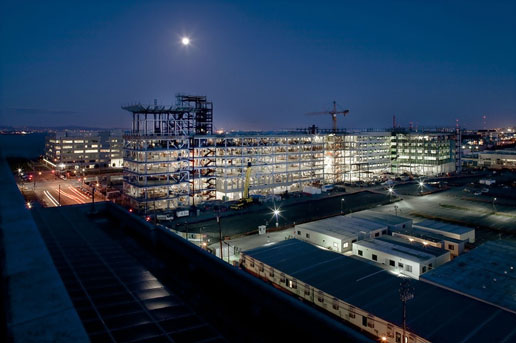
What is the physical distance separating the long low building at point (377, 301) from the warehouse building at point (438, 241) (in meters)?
7.54

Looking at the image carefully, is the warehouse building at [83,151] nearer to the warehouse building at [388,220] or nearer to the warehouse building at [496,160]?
the warehouse building at [388,220]

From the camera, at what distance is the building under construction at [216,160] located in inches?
1542

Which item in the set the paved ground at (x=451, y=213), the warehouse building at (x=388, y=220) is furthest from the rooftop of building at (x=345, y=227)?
the paved ground at (x=451, y=213)

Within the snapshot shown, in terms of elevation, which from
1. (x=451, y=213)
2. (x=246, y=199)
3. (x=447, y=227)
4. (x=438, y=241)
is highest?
(x=246, y=199)

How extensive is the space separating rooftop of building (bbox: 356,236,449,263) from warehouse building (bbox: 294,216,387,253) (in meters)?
1.01

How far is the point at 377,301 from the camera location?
14.5 meters

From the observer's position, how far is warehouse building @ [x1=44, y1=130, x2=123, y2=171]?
75.8m

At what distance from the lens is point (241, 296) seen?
602 cm

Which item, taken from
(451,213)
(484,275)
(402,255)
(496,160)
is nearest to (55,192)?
(402,255)

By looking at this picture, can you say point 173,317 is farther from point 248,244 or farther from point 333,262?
point 248,244

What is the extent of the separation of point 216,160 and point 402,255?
28.7 m

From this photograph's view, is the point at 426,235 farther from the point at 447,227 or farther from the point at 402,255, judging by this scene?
the point at 402,255

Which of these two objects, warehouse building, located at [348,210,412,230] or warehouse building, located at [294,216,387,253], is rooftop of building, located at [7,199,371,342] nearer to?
warehouse building, located at [294,216,387,253]

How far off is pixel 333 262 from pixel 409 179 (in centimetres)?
4866
